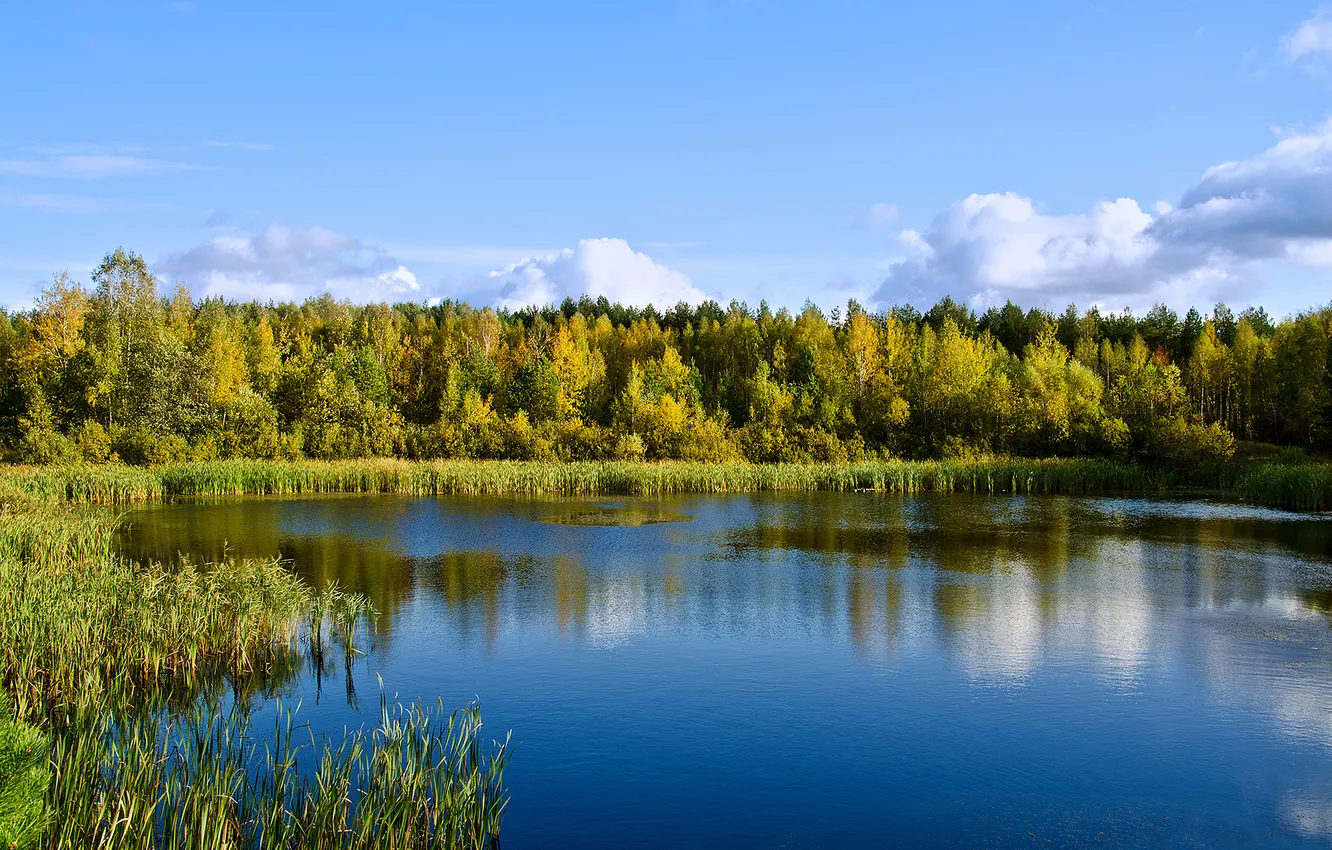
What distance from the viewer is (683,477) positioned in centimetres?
4266

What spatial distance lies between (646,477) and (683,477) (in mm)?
1923

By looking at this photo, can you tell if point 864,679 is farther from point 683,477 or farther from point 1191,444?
point 1191,444

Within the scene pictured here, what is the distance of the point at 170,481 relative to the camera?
3678cm

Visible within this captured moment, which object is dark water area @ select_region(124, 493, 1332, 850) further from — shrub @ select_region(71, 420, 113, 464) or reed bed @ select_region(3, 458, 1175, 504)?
shrub @ select_region(71, 420, 113, 464)

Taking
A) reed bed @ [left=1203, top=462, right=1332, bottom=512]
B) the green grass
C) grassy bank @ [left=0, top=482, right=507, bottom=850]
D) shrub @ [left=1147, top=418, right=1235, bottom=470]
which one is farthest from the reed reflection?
shrub @ [left=1147, top=418, right=1235, bottom=470]

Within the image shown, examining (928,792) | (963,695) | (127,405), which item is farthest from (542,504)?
(928,792)

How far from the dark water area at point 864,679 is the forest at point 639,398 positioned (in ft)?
A: 71.6

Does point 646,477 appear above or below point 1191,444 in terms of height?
below

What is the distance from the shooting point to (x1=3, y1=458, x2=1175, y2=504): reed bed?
3941 cm

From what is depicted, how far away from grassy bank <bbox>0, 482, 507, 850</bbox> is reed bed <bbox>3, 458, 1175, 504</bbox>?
877 inches

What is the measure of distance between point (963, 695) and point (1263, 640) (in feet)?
20.5

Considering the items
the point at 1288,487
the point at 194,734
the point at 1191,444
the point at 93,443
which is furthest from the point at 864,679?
the point at 1191,444

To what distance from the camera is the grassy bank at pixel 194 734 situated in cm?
630

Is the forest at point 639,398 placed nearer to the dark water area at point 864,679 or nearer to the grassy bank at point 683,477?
the grassy bank at point 683,477
